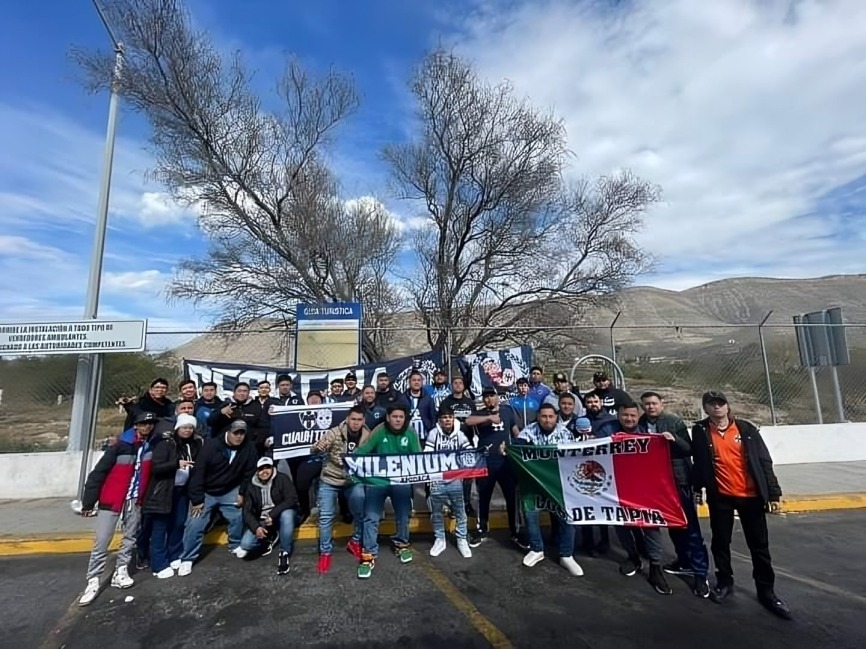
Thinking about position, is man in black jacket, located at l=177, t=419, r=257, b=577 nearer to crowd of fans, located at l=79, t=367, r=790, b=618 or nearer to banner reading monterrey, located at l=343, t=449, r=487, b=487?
crowd of fans, located at l=79, t=367, r=790, b=618

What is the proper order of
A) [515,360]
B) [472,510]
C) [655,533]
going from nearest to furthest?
[655,533] < [472,510] < [515,360]

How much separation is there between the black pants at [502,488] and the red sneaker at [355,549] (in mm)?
1573

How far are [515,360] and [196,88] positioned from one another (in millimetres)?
11591

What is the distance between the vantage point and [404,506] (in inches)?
216

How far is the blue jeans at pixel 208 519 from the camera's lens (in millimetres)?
5090

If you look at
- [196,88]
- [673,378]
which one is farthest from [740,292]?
[196,88]

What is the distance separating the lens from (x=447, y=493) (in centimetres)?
546

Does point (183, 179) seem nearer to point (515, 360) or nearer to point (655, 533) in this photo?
point (515, 360)

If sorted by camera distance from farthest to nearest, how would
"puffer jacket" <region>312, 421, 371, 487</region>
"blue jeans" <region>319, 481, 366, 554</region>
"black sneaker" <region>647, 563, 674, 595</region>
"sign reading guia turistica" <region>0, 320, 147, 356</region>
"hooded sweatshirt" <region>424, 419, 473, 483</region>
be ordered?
"sign reading guia turistica" <region>0, 320, 147, 356</region> → "hooded sweatshirt" <region>424, 419, 473, 483</region> → "puffer jacket" <region>312, 421, 371, 487</region> → "blue jeans" <region>319, 481, 366, 554</region> → "black sneaker" <region>647, 563, 674, 595</region>

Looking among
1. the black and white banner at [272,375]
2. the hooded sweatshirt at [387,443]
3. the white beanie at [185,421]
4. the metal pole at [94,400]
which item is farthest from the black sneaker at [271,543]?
the metal pole at [94,400]

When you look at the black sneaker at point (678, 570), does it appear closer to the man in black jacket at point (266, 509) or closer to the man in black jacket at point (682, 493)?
the man in black jacket at point (682, 493)

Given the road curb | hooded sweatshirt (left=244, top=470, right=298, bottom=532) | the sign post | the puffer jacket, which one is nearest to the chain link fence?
the sign post

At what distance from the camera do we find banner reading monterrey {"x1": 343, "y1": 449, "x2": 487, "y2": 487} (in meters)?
5.33

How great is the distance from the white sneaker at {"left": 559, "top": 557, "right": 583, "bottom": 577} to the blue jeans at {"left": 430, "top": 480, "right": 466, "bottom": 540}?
45.0 inches
